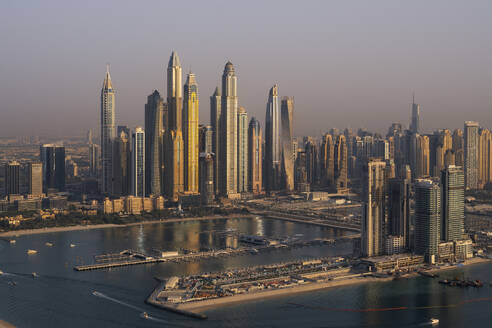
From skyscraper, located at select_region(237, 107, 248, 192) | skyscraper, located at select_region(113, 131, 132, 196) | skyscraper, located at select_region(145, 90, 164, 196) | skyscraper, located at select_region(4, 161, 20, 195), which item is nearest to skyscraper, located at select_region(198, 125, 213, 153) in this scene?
skyscraper, located at select_region(237, 107, 248, 192)

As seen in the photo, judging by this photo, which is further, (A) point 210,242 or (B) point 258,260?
(A) point 210,242

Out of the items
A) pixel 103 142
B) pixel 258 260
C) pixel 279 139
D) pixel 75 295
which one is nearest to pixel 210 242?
pixel 258 260

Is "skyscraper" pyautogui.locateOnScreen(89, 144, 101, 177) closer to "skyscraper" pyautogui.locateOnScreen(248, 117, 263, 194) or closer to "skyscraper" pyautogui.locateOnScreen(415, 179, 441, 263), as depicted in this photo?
"skyscraper" pyautogui.locateOnScreen(248, 117, 263, 194)

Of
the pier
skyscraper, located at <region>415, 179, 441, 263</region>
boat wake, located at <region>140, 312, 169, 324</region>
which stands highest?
skyscraper, located at <region>415, 179, 441, 263</region>

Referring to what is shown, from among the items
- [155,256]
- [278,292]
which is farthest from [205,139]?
[278,292]

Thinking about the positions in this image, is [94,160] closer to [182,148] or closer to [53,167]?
[53,167]

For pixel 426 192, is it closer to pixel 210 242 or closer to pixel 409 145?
pixel 210 242
